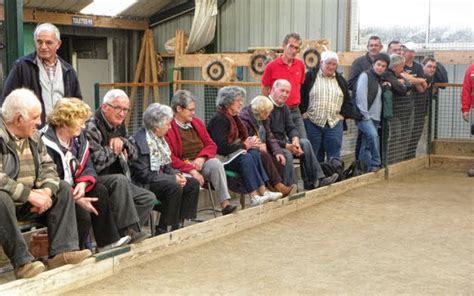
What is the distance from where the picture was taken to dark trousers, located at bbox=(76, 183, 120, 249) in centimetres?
384

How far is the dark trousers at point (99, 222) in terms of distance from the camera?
3838 millimetres

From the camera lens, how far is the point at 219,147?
5363 mm

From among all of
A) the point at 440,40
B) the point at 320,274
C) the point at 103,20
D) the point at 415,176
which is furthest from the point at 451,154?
the point at 103,20

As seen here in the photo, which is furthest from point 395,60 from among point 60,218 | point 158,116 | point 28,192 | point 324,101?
point 28,192

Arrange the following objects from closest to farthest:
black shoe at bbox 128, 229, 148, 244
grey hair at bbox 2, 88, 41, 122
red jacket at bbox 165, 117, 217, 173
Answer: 1. grey hair at bbox 2, 88, 41, 122
2. black shoe at bbox 128, 229, 148, 244
3. red jacket at bbox 165, 117, 217, 173

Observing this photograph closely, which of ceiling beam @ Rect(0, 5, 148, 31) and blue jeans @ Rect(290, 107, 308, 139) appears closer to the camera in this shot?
blue jeans @ Rect(290, 107, 308, 139)

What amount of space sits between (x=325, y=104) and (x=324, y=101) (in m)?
0.03

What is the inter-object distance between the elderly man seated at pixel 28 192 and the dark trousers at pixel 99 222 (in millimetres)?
148

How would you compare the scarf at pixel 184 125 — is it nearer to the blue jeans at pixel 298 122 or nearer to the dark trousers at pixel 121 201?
the dark trousers at pixel 121 201

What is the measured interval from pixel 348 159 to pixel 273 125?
2.64m

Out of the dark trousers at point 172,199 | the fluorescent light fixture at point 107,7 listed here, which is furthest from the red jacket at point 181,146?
the fluorescent light fixture at point 107,7

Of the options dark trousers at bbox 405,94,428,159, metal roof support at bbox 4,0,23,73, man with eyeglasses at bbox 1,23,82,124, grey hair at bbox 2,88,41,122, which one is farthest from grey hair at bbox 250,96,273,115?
dark trousers at bbox 405,94,428,159

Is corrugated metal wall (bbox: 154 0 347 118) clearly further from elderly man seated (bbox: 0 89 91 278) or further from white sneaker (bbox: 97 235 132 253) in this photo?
elderly man seated (bbox: 0 89 91 278)

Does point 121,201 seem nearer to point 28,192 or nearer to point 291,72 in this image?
point 28,192
